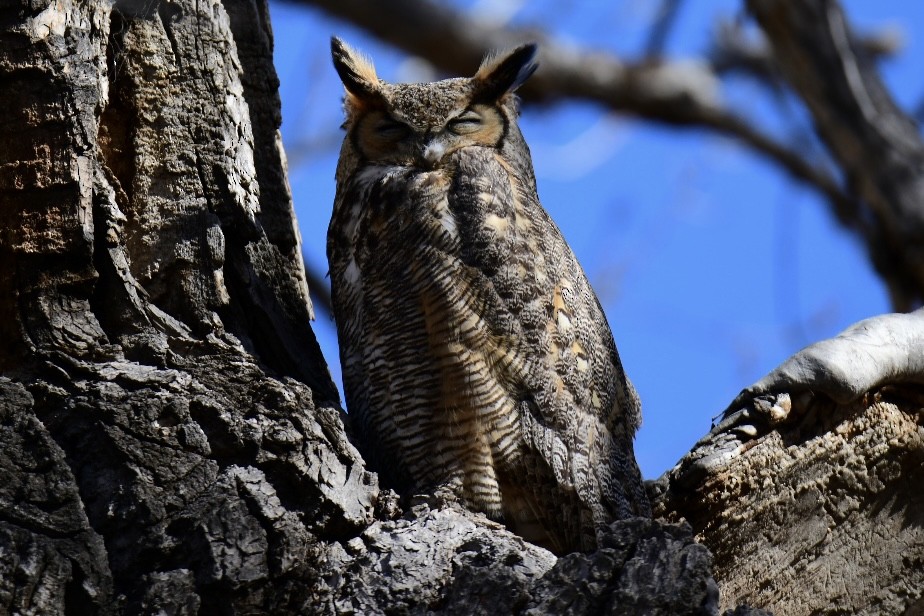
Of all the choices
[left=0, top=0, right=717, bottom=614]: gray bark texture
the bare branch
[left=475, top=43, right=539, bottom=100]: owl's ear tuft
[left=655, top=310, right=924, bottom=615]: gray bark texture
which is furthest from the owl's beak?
the bare branch

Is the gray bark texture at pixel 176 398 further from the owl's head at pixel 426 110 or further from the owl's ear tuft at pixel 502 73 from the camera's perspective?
the owl's ear tuft at pixel 502 73

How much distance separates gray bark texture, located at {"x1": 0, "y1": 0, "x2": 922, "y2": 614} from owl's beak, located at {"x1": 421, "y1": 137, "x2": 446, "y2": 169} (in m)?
0.43

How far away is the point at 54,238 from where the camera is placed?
2342 millimetres

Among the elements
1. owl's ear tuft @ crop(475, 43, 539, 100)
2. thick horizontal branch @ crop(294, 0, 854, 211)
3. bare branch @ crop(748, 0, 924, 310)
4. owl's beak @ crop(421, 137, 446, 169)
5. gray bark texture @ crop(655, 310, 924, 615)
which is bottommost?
gray bark texture @ crop(655, 310, 924, 615)

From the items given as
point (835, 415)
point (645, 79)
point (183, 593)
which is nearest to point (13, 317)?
point (183, 593)

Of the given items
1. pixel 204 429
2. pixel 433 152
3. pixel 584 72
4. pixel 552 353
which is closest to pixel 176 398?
pixel 204 429

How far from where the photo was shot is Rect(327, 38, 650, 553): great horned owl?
270 cm

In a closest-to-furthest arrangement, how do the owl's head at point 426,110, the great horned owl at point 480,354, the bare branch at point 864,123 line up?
the great horned owl at point 480,354 → the owl's head at point 426,110 → the bare branch at point 864,123

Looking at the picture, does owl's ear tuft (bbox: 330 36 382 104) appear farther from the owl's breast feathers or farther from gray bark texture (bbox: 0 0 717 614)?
gray bark texture (bbox: 0 0 717 614)

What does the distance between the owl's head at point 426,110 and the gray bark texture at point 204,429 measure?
16.4 inches

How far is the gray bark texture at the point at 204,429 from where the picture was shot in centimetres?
196

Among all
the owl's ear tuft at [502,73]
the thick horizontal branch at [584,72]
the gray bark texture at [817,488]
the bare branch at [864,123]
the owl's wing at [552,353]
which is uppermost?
the thick horizontal branch at [584,72]

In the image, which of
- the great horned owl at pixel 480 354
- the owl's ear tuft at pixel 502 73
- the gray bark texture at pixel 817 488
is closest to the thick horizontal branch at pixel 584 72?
the owl's ear tuft at pixel 502 73

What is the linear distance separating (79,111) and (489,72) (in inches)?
59.8
